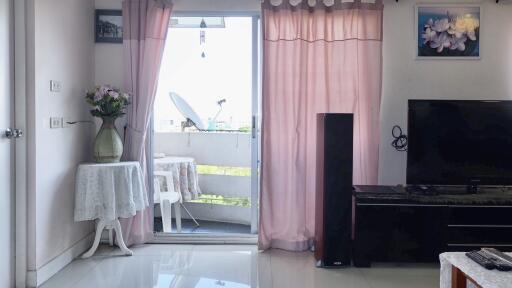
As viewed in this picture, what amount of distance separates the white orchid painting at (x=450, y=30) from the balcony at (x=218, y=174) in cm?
186

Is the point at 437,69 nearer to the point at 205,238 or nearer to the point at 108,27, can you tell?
the point at 205,238

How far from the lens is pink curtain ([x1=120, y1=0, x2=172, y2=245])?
375cm

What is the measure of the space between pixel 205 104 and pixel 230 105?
0.25 m

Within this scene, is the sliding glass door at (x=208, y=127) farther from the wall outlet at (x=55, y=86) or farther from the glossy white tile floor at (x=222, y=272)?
the wall outlet at (x=55, y=86)

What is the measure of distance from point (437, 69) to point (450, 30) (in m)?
0.35

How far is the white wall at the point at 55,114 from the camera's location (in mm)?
2914

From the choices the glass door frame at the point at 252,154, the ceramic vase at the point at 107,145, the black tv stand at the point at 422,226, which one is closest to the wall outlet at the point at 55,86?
the ceramic vase at the point at 107,145

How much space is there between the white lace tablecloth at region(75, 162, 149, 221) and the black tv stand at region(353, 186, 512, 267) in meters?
1.80

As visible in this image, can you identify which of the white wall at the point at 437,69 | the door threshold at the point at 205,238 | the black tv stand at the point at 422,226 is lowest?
the door threshold at the point at 205,238

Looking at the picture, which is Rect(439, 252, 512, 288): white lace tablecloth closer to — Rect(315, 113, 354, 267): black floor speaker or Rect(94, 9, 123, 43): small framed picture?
Rect(315, 113, 354, 267): black floor speaker

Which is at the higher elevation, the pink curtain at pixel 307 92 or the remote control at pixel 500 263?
the pink curtain at pixel 307 92

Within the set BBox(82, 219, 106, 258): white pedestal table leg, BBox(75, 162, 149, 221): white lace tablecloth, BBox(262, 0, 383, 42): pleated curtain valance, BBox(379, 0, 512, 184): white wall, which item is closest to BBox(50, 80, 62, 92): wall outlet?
BBox(75, 162, 149, 221): white lace tablecloth

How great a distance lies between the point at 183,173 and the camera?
427 cm

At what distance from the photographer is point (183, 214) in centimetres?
442
